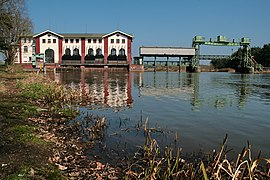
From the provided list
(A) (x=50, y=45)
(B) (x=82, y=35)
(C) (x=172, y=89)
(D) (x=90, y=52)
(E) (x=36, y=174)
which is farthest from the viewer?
(B) (x=82, y=35)

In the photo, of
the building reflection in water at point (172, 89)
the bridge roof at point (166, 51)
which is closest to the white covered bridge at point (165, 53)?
the bridge roof at point (166, 51)

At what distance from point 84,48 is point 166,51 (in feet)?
80.4

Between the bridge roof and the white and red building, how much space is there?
5.85 metres

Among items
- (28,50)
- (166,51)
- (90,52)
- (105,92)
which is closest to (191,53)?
(166,51)

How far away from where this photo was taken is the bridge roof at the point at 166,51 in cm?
8338

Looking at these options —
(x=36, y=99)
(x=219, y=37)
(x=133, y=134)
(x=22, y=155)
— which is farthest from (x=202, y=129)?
(x=219, y=37)

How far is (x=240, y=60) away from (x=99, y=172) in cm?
9967

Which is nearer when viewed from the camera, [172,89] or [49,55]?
[172,89]

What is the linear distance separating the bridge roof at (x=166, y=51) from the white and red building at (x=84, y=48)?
585cm

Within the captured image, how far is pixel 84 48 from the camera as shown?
80750 millimetres

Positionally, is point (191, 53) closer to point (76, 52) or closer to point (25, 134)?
point (76, 52)

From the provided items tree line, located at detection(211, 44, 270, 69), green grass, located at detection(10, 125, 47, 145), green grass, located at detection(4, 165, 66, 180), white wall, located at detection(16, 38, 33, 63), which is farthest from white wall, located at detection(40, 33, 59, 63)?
green grass, located at detection(4, 165, 66, 180)

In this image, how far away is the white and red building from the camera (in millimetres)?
79312

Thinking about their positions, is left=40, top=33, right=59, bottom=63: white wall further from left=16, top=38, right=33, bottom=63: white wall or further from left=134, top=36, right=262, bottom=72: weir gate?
left=134, top=36, right=262, bottom=72: weir gate
